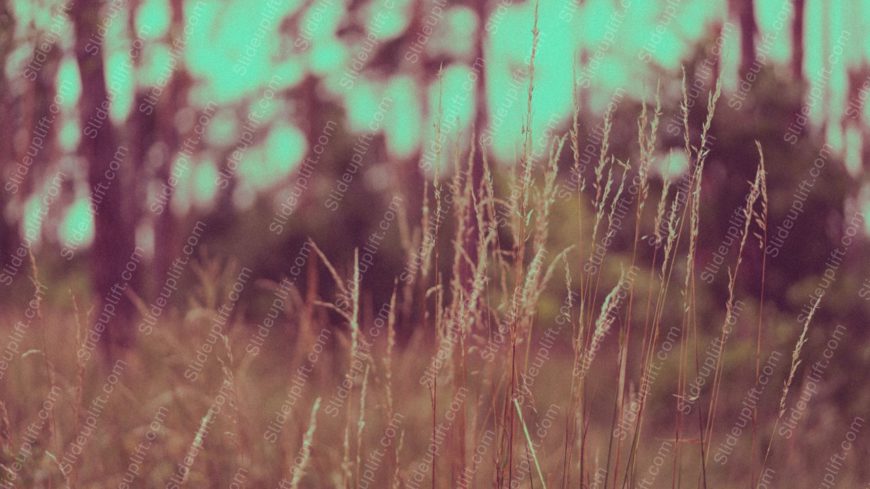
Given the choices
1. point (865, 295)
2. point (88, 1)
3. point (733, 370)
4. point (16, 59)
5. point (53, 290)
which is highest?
point (88, 1)

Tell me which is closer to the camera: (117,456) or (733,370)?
(117,456)

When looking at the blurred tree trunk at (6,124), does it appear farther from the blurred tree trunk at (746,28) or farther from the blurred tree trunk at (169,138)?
the blurred tree trunk at (746,28)

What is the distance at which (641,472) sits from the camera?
362 cm

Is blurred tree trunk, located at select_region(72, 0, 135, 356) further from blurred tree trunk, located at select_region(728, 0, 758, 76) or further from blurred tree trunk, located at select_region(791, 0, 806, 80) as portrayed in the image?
blurred tree trunk, located at select_region(791, 0, 806, 80)

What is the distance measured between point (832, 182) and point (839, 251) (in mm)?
335

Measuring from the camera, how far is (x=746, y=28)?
4.59 metres

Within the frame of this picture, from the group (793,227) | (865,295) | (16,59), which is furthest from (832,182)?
(16,59)

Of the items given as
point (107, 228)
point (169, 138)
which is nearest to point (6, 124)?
point (169, 138)

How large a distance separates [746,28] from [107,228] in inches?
148

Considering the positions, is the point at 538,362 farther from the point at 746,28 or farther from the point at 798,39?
the point at 798,39

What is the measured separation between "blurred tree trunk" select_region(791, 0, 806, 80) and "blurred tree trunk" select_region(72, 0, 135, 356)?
3.72m

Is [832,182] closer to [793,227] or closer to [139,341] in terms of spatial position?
[793,227]

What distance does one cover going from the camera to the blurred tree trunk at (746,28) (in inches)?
173

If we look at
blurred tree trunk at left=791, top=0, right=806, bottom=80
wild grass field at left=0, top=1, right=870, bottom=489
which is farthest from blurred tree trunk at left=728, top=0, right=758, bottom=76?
wild grass field at left=0, top=1, right=870, bottom=489
